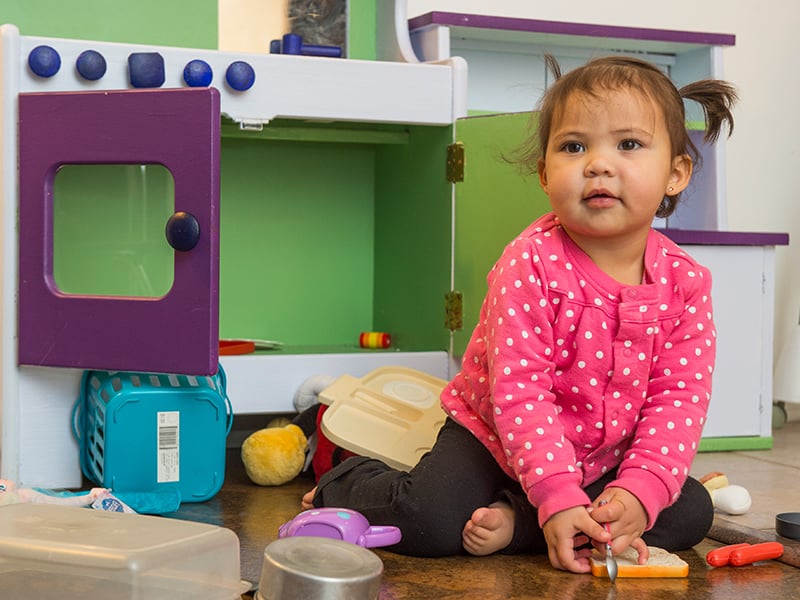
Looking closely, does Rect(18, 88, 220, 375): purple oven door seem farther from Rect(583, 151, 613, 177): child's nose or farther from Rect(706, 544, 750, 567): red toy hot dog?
Rect(706, 544, 750, 567): red toy hot dog

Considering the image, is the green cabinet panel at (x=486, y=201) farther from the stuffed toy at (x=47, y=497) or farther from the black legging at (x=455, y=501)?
the stuffed toy at (x=47, y=497)

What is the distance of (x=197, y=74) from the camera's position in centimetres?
160

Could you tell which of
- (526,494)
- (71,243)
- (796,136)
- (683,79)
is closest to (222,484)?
(71,243)

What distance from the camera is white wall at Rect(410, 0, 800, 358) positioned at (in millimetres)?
2508

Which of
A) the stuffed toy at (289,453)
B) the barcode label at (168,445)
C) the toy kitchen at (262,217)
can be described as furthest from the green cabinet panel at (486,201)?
the barcode label at (168,445)

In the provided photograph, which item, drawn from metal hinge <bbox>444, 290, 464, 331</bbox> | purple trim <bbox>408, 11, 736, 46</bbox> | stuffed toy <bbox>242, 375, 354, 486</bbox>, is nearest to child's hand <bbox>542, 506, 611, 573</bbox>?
stuffed toy <bbox>242, 375, 354, 486</bbox>

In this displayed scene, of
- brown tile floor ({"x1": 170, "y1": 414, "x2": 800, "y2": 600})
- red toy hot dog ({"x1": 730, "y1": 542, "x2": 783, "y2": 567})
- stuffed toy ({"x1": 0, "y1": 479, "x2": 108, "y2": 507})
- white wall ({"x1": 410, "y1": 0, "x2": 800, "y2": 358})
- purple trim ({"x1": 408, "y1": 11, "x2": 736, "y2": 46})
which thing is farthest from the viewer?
white wall ({"x1": 410, "y1": 0, "x2": 800, "y2": 358})

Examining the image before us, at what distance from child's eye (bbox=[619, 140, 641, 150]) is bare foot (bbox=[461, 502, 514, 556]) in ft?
1.36

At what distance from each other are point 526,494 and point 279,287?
3.52 ft

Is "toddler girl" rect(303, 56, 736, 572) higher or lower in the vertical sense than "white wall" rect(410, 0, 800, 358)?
lower

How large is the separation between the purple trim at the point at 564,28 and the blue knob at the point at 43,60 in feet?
2.17

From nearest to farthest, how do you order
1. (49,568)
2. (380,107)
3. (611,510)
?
(49,568)
(611,510)
(380,107)

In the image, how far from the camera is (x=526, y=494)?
3.94 ft

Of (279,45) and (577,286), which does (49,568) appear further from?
(279,45)
